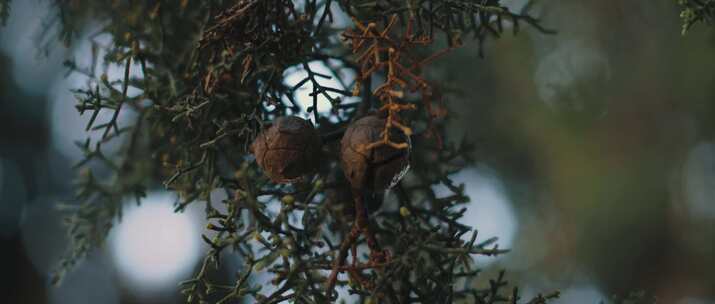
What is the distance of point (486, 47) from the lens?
122 inches

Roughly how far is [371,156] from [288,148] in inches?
4.5

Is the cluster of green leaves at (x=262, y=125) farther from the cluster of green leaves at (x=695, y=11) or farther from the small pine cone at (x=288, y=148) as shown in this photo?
the cluster of green leaves at (x=695, y=11)

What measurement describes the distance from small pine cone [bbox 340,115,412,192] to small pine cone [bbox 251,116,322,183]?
5 centimetres

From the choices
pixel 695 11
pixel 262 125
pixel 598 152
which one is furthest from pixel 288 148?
pixel 598 152

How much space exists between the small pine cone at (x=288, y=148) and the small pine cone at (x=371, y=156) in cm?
5

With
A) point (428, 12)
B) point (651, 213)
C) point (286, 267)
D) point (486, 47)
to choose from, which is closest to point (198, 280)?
point (286, 267)

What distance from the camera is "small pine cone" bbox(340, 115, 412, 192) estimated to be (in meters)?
0.93

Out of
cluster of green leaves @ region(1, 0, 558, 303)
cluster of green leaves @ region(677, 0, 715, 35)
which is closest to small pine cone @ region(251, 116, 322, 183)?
cluster of green leaves @ region(1, 0, 558, 303)

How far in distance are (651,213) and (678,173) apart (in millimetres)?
220

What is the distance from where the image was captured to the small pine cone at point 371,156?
93 cm

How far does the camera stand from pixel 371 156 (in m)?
0.93

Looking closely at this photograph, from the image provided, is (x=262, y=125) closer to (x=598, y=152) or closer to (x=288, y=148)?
(x=288, y=148)

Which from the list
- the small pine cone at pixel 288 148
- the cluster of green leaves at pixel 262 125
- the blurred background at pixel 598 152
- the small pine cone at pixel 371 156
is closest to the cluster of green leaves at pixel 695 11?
the cluster of green leaves at pixel 262 125

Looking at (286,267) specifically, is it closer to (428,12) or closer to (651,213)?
(428,12)
